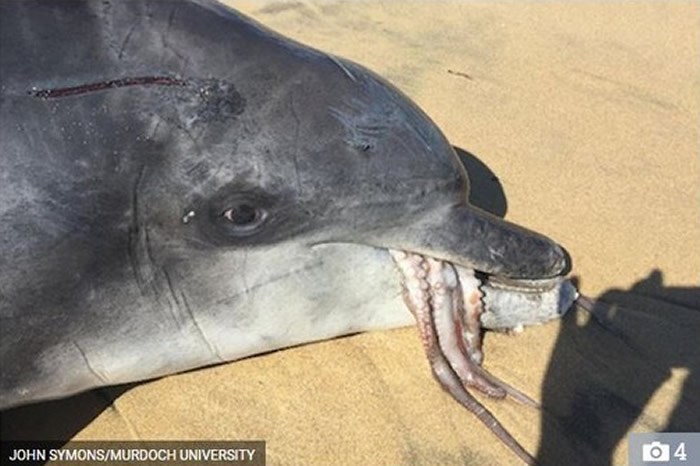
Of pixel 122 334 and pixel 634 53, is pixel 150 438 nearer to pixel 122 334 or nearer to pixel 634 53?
pixel 122 334

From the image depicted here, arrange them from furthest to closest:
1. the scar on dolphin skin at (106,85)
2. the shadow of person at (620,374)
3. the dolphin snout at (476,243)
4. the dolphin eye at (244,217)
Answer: the shadow of person at (620,374)
the dolphin snout at (476,243)
the dolphin eye at (244,217)
the scar on dolphin skin at (106,85)

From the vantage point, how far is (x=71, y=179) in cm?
294

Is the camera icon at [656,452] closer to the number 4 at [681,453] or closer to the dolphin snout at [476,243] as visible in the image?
the number 4 at [681,453]

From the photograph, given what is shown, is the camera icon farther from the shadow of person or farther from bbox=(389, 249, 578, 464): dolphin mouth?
bbox=(389, 249, 578, 464): dolphin mouth

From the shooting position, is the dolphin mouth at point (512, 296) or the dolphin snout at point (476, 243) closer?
the dolphin snout at point (476, 243)

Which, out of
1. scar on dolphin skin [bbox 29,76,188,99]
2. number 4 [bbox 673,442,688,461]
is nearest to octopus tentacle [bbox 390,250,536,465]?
number 4 [bbox 673,442,688,461]

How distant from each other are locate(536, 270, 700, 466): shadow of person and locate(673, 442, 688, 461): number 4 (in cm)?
9

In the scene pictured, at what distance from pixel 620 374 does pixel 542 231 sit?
2.95 ft

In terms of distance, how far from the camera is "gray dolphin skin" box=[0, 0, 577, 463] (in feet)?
9.68

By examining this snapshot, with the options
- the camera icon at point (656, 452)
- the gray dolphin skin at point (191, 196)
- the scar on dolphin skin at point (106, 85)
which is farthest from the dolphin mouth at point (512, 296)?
the scar on dolphin skin at point (106, 85)

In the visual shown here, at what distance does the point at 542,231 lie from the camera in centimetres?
455

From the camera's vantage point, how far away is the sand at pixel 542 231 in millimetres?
3543

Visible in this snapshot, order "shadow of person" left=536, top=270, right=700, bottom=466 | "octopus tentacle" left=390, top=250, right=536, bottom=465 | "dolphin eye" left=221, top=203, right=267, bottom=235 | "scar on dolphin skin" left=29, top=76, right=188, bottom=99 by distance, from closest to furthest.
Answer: "scar on dolphin skin" left=29, top=76, right=188, bottom=99 → "dolphin eye" left=221, top=203, right=267, bottom=235 → "octopus tentacle" left=390, top=250, right=536, bottom=465 → "shadow of person" left=536, top=270, right=700, bottom=466

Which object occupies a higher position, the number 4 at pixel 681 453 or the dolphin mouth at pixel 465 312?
the dolphin mouth at pixel 465 312
